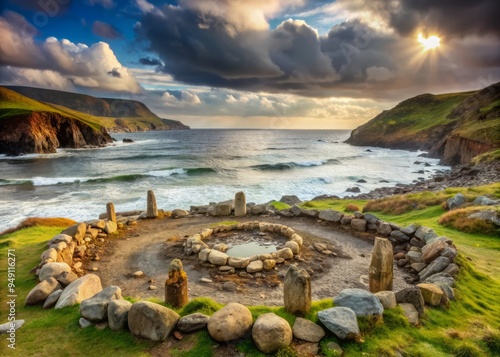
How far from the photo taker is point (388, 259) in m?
10.3

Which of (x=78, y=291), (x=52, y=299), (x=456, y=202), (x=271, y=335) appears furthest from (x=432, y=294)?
(x=456, y=202)

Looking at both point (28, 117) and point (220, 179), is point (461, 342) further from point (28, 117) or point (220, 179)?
point (28, 117)

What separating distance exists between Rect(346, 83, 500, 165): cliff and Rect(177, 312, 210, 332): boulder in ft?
213

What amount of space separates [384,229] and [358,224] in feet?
5.32

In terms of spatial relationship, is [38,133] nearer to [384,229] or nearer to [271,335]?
[384,229]

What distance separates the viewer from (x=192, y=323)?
24.5ft

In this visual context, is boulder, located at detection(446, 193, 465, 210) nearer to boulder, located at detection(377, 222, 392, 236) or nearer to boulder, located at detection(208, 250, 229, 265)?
boulder, located at detection(377, 222, 392, 236)

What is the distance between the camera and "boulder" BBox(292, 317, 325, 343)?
708 cm

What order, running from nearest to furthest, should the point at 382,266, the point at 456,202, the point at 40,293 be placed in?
the point at 40,293 → the point at 382,266 → the point at 456,202

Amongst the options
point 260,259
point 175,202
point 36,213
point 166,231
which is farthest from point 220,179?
point 260,259

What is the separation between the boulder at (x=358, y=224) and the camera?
18.3 metres

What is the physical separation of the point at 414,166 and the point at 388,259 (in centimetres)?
7367

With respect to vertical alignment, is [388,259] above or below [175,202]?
above

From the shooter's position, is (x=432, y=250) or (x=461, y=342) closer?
(x=461, y=342)
